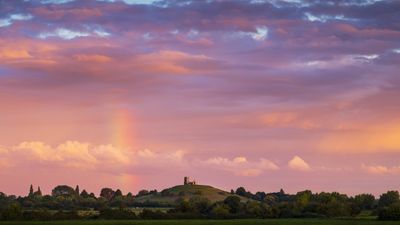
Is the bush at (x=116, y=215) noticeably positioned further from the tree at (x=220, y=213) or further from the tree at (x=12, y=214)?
the tree at (x=220, y=213)

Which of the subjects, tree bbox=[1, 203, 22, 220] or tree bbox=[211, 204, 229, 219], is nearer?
tree bbox=[1, 203, 22, 220]

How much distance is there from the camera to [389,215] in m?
154

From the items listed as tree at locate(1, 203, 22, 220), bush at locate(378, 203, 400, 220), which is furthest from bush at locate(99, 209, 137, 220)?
bush at locate(378, 203, 400, 220)

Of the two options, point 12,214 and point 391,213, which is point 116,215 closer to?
point 12,214

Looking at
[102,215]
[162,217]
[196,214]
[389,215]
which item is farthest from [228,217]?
[389,215]

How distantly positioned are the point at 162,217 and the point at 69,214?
2482cm

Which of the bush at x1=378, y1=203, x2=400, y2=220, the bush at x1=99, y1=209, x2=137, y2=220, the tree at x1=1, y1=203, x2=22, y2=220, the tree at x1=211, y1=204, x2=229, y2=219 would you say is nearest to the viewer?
the bush at x1=378, y1=203, x2=400, y2=220

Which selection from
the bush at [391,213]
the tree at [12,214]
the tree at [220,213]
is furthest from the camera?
the tree at [220,213]

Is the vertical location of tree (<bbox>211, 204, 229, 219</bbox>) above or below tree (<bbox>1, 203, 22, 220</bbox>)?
above

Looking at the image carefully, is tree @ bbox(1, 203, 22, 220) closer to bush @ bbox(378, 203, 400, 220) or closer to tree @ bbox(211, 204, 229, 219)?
tree @ bbox(211, 204, 229, 219)

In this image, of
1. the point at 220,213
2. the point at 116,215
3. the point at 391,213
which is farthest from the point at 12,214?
the point at 391,213

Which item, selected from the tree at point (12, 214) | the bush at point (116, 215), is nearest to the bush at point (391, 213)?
the bush at point (116, 215)

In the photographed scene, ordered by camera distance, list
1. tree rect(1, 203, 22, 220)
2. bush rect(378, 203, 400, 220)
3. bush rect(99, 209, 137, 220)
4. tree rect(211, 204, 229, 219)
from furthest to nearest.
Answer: tree rect(211, 204, 229, 219), bush rect(99, 209, 137, 220), tree rect(1, 203, 22, 220), bush rect(378, 203, 400, 220)

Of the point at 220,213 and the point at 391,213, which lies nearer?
the point at 391,213
